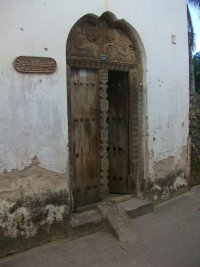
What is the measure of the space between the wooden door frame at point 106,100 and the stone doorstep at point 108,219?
301mm

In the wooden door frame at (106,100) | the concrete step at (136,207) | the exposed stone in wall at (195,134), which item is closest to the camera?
the wooden door frame at (106,100)

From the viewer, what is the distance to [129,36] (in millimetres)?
6082

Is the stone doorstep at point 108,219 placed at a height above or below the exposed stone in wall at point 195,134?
below

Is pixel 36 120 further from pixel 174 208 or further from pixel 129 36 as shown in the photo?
pixel 174 208

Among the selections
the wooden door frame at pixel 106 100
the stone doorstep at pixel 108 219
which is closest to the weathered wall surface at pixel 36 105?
the wooden door frame at pixel 106 100

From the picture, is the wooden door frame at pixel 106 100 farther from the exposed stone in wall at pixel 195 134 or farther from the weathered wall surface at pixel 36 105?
the exposed stone in wall at pixel 195 134

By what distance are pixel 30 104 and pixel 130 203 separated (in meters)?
2.26

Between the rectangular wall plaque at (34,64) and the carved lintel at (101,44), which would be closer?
the rectangular wall plaque at (34,64)

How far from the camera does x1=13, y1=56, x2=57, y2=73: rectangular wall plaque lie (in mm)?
4480

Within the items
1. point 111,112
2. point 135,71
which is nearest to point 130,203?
point 111,112

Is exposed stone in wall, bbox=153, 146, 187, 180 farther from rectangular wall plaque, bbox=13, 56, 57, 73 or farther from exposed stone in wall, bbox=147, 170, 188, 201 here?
rectangular wall plaque, bbox=13, 56, 57, 73

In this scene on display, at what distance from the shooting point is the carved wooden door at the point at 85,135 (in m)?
5.49

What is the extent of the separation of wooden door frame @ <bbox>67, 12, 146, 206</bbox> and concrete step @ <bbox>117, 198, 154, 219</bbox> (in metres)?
0.22

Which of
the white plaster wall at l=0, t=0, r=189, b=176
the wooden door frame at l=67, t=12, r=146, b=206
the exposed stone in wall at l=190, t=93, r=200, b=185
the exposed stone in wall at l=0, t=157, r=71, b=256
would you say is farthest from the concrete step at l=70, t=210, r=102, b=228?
the exposed stone in wall at l=190, t=93, r=200, b=185
